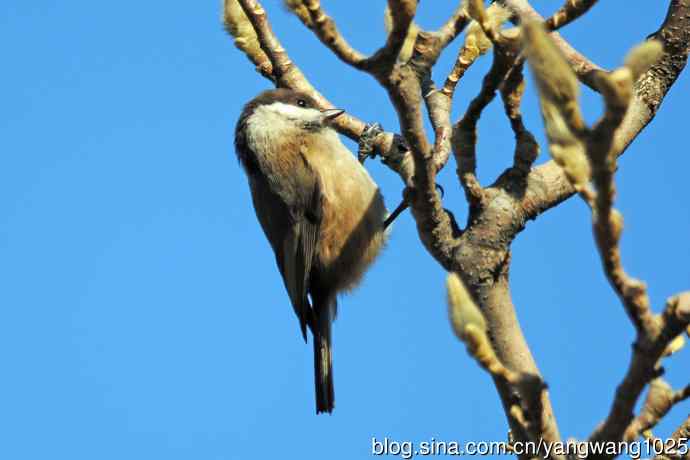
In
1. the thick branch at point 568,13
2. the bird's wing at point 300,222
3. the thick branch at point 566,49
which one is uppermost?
the thick branch at point 566,49

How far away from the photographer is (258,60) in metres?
3.42

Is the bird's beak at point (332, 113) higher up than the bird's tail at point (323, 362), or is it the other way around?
the bird's beak at point (332, 113)

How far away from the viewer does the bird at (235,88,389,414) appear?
4.56m

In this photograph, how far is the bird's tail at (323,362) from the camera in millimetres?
4453

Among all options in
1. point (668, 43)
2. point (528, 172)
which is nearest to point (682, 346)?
point (528, 172)

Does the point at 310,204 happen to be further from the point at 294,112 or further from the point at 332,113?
the point at 332,113

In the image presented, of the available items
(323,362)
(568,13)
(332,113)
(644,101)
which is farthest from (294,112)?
(568,13)

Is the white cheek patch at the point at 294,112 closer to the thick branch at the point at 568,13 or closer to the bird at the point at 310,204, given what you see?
the bird at the point at 310,204

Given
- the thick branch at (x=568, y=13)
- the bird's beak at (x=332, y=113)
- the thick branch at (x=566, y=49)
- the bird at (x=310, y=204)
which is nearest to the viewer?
the thick branch at (x=568, y=13)

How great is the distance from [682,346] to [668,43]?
127 centimetres

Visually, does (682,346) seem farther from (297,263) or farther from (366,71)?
(297,263)

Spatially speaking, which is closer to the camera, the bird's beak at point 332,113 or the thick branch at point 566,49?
the thick branch at point 566,49

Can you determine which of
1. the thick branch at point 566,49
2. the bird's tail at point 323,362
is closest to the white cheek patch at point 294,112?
the bird's tail at point 323,362

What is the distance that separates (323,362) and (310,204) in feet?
2.65
